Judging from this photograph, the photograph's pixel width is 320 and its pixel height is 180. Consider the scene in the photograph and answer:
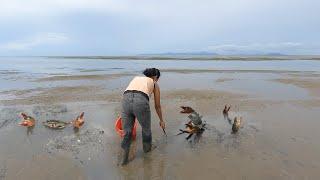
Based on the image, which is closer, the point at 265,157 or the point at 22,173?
the point at 22,173

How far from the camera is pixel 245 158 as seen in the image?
22.2 ft

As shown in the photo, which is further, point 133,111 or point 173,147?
point 173,147

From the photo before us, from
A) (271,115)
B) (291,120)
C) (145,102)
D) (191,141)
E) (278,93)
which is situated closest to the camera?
(145,102)

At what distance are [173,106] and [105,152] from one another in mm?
5481

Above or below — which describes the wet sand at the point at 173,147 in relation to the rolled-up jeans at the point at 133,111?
below

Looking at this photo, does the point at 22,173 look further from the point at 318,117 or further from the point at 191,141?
the point at 318,117

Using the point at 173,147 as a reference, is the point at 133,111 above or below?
above

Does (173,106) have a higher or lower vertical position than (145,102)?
lower

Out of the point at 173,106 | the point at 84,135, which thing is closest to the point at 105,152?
the point at 84,135

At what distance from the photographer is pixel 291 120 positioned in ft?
32.5

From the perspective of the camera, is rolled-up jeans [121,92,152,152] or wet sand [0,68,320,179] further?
rolled-up jeans [121,92,152,152]

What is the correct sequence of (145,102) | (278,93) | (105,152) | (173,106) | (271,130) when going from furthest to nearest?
(278,93)
(173,106)
(271,130)
(105,152)
(145,102)

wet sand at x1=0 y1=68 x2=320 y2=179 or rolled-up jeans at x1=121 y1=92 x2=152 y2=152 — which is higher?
rolled-up jeans at x1=121 y1=92 x2=152 y2=152

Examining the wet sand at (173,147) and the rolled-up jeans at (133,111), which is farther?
the rolled-up jeans at (133,111)
